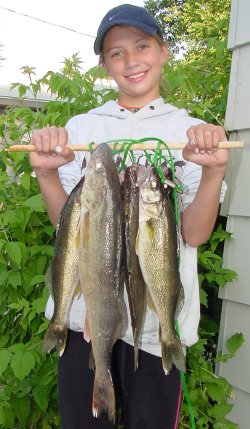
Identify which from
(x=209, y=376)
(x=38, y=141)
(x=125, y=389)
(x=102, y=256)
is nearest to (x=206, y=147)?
(x=102, y=256)

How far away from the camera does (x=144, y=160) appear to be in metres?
2.24

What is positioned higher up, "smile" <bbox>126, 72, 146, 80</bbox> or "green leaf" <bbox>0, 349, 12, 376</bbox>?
"smile" <bbox>126, 72, 146, 80</bbox>

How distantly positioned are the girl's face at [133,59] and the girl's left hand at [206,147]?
57 centimetres

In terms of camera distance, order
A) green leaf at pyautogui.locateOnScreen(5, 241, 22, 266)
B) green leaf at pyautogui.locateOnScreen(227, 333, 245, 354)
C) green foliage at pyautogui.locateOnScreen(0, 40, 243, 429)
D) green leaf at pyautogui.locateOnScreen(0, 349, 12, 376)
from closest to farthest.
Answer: green leaf at pyautogui.locateOnScreen(0, 349, 12, 376) → green leaf at pyautogui.locateOnScreen(5, 241, 22, 266) → green foliage at pyautogui.locateOnScreen(0, 40, 243, 429) → green leaf at pyautogui.locateOnScreen(227, 333, 245, 354)

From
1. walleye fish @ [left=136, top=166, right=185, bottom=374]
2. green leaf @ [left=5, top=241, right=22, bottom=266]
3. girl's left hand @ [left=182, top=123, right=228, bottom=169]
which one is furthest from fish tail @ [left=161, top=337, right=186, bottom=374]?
green leaf @ [left=5, top=241, right=22, bottom=266]

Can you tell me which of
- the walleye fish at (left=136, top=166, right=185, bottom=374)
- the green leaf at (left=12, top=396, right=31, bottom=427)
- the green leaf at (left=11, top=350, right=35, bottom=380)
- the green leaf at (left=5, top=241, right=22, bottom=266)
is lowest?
the green leaf at (left=12, top=396, right=31, bottom=427)

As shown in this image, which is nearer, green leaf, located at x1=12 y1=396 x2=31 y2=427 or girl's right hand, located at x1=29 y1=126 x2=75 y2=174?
girl's right hand, located at x1=29 y1=126 x2=75 y2=174

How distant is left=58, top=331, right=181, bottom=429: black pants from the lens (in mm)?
2137

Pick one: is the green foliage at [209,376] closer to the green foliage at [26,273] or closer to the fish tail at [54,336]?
the green foliage at [26,273]

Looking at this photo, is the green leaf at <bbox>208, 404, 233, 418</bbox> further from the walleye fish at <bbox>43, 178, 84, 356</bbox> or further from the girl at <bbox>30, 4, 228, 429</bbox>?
the walleye fish at <bbox>43, 178, 84, 356</bbox>

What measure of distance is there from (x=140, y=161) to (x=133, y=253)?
0.54m

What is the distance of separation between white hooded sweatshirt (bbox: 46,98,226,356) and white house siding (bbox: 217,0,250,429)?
0.92 m

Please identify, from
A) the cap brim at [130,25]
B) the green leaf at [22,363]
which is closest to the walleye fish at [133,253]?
the cap brim at [130,25]

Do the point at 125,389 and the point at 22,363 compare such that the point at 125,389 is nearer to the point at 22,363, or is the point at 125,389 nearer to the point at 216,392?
the point at 22,363
